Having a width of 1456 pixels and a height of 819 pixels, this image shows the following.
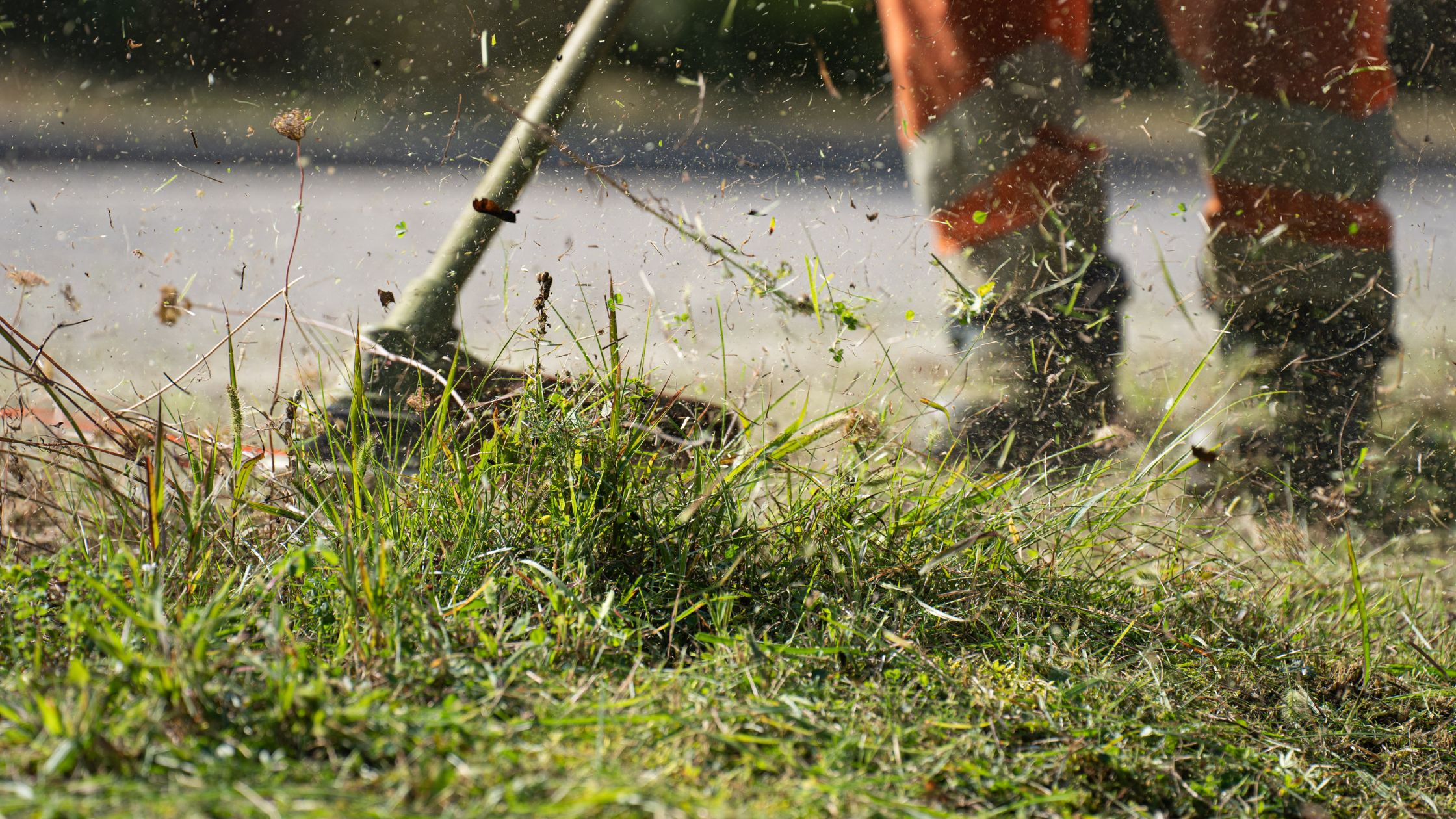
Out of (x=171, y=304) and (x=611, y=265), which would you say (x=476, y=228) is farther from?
(x=171, y=304)

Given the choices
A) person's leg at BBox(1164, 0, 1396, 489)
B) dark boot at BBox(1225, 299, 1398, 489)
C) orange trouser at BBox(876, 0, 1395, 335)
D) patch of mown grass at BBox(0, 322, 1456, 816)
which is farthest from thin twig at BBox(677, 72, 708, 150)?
dark boot at BBox(1225, 299, 1398, 489)

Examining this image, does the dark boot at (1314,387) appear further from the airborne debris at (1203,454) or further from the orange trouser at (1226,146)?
the airborne debris at (1203,454)

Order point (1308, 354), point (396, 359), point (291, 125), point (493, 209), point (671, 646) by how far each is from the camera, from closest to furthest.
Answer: point (671, 646) < point (396, 359) < point (291, 125) < point (493, 209) < point (1308, 354)

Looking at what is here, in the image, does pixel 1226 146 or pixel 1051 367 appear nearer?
pixel 1051 367

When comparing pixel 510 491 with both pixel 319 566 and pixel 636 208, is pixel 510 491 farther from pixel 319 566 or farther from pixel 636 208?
pixel 636 208

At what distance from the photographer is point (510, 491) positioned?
119 centimetres

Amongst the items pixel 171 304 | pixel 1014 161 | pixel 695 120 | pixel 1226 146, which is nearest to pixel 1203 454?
pixel 1014 161

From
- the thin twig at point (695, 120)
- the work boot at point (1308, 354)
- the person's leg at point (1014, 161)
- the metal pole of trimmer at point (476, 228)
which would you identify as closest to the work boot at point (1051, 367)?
the person's leg at point (1014, 161)

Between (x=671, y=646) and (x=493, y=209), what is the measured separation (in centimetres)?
98

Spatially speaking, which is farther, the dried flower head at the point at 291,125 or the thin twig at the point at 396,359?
the dried flower head at the point at 291,125

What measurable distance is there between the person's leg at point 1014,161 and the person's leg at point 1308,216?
0.25m

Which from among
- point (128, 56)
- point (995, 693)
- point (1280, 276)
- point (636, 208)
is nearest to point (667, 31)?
point (636, 208)

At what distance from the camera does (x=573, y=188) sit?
1974 mm

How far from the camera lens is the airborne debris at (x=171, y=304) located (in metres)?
1.88
